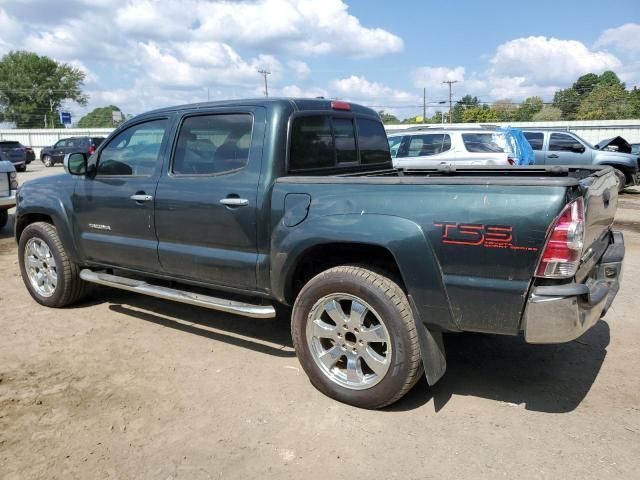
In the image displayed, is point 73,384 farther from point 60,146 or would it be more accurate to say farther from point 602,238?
point 60,146

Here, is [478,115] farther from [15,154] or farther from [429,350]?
[429,350]

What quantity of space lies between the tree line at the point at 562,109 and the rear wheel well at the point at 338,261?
5541 centimetres

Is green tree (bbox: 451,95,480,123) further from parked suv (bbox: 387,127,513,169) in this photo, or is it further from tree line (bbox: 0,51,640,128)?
parked suv (bbox: 387,127,513,169)

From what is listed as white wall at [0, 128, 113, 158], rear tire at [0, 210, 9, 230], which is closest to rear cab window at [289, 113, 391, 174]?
rear tire at [0, 210, 9, 230]

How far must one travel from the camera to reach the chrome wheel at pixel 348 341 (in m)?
3.16

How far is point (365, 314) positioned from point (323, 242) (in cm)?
51

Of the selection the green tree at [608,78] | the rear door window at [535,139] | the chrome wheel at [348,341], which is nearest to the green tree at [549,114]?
the green tree at [608,78]

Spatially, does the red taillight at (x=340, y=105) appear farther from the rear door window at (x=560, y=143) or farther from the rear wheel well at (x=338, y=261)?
the rear door window at (x=560, y=143)

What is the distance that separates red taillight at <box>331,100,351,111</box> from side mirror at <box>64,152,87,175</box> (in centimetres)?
229

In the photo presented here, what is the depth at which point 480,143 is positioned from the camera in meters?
10.9

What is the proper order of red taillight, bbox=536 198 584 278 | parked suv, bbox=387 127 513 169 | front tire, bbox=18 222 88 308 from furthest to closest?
parked suv, bbox=387 127 513 169 → front tire, bbox=18 222 88 308 → red taillight, bbox=536 198 584 278

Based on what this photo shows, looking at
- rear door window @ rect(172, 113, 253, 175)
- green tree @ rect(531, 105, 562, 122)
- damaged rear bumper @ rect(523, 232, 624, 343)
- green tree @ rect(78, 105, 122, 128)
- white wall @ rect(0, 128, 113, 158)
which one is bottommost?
damaged rear bumper @ rect(523, 232, 624, 343)

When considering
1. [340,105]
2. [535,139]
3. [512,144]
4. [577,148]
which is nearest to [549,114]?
[577,148]

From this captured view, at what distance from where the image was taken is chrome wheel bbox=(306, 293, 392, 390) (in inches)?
124
